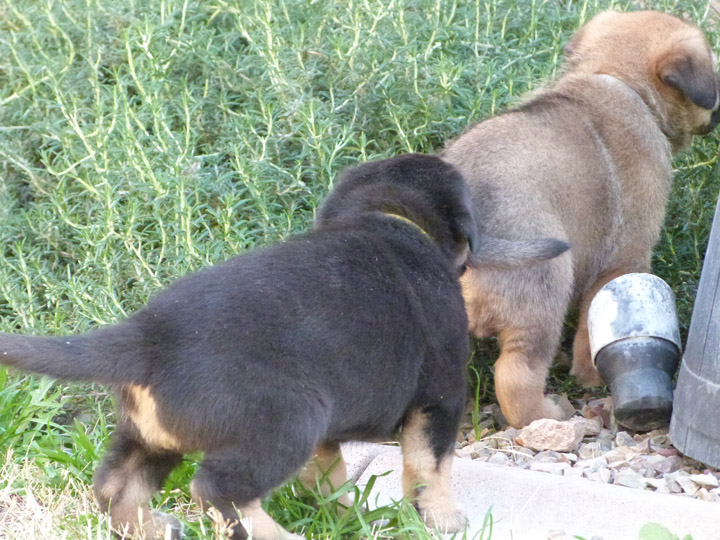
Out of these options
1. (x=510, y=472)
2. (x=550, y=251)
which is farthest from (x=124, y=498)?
(x=550, y=251)

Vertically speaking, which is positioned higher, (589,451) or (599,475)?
(599,475)

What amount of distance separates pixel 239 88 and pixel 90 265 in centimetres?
133

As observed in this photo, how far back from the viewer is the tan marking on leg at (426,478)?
11.1ft

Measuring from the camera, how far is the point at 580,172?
4637 millimetres

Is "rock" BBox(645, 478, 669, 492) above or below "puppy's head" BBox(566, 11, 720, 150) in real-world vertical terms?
below

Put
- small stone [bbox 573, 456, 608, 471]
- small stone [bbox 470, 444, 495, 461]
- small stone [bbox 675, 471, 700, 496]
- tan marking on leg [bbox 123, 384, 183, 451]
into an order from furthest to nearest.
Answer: small stone [bbox 470, 444, 495, 461]
small stone [bbox 573, 456, 608, 471]
small stone [bbox 675, 471, 700, 496]
tan marking on leg [bbox 123, 384, 183, 451]

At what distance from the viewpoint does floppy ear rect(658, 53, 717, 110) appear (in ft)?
16.0

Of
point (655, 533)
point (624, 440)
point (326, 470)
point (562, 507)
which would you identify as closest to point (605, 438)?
point (624, 440)

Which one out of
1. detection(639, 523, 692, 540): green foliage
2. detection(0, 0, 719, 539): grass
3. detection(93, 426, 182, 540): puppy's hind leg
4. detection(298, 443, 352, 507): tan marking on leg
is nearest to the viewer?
detection(639, 523, 692, 540): green foliage

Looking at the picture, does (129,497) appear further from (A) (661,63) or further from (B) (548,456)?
(A) (661,63)

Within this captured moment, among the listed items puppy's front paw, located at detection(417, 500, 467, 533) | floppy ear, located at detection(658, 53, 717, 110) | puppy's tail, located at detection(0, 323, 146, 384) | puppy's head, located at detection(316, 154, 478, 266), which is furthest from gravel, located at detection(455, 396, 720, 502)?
puppy's tail, located at detection(0, 323, 146, 384)

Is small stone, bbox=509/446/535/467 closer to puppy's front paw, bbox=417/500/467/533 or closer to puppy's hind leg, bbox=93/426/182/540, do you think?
puppy's front paw, bbox=417/500/467/533

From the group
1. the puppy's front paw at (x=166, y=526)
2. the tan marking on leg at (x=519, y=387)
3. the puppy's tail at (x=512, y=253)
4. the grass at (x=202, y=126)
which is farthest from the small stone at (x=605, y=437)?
the puppy's front paw at (x=166, y=526)

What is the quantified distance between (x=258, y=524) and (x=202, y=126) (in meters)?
3.00
